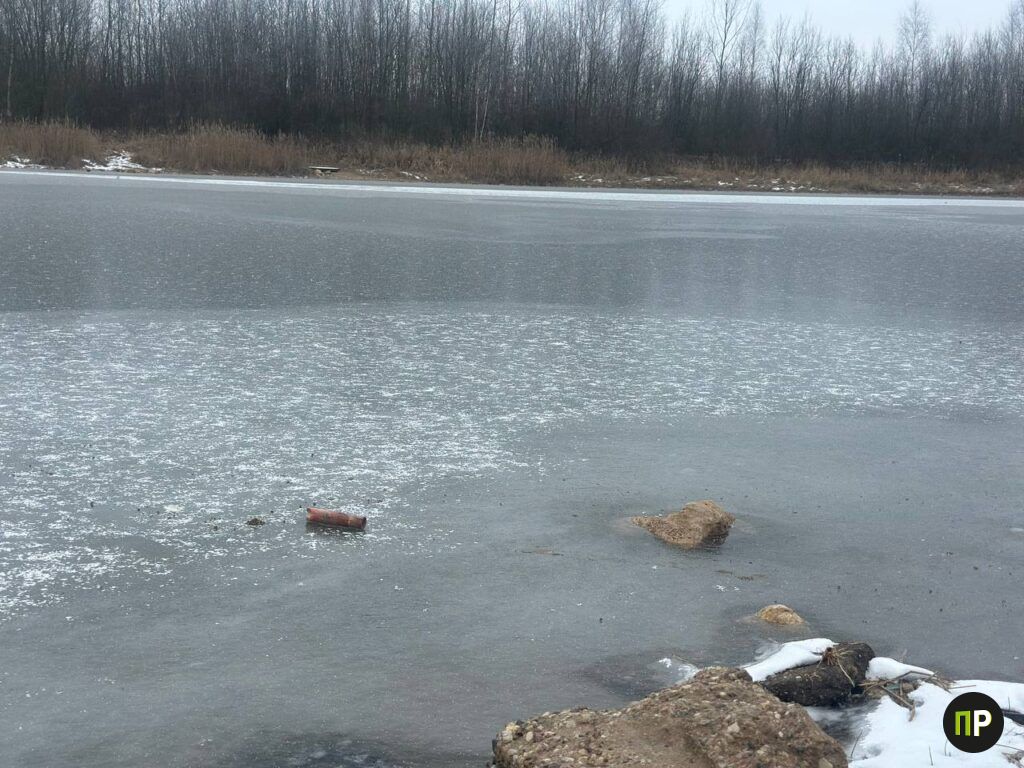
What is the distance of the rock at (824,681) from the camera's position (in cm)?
303

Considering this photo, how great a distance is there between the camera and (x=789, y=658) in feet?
10.5

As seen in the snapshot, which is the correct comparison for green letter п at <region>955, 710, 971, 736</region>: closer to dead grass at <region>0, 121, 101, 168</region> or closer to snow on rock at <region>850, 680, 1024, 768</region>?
snow on rock at <region>850, 680, 1024, 768</region>

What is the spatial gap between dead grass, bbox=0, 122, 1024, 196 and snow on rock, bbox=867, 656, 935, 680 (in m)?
25.6

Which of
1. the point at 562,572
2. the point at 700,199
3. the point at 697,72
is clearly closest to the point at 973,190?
the point at 700,199

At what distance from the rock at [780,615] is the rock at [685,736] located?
2.94 feet

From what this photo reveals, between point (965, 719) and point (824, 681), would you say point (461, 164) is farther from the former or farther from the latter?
point (965, 719)

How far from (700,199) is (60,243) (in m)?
16.5

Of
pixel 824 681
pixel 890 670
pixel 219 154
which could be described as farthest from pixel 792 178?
pixel 824 681

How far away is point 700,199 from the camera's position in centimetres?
2491

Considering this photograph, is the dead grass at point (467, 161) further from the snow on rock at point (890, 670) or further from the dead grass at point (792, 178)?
the snow on rock at point (890, 670)

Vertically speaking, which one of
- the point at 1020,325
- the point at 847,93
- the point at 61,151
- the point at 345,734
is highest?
the point at 847,93

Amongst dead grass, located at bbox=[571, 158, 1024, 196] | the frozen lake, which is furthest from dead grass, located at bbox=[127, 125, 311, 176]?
the frozen lake

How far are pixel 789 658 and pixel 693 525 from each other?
1148mm

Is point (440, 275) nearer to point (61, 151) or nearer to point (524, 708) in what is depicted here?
point (524, 708)
